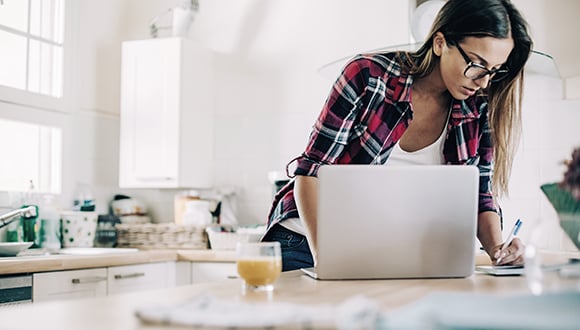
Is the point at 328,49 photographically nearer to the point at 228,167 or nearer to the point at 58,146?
the point at 228,167

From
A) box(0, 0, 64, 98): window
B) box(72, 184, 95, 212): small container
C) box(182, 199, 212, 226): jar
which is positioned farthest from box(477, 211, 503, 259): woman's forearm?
box(0, 0, 64, 98): window

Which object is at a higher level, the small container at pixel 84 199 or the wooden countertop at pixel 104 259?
the small container at pixel 84 199

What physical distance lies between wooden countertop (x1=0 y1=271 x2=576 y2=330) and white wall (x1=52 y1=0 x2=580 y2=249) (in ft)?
8.14

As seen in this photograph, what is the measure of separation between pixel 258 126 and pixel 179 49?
62 centimetres

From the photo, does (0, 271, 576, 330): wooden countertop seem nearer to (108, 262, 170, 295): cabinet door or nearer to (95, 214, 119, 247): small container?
(108, 262, 170, 295): cabinet door

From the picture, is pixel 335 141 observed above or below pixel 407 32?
below

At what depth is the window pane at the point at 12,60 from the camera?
3820mm

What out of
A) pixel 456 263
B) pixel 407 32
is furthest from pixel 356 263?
pixel 407 32

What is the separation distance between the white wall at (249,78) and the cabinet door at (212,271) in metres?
0.57

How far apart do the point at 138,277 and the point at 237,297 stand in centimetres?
236

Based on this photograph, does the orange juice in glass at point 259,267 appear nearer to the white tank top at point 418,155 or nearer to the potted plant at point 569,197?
the potted plant at point 569,197

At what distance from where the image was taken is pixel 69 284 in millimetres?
3240

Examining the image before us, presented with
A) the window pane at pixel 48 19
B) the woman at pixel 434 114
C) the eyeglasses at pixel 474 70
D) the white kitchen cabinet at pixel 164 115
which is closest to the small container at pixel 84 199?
the white kitchen cabinet at pixel 164 115

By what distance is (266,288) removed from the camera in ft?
4.97
